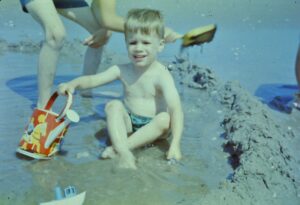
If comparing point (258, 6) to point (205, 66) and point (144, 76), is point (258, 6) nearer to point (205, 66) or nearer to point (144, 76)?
point (205, 66)

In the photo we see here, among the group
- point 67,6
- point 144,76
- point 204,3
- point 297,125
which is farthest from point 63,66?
point 204,3

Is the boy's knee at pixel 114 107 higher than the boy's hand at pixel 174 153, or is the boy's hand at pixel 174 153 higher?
the boy's knee at pixel 114 107

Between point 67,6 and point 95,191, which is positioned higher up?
point 67,6

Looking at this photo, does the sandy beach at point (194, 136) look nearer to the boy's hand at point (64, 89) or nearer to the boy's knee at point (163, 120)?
the boy's knee at point (163, 120)

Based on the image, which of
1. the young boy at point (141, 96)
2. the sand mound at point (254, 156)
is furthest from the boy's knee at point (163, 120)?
the sand mound at point (254, 156)

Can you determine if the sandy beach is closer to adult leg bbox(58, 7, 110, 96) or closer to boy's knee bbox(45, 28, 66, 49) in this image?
adult leg bbox(58, 7, 110, 96)

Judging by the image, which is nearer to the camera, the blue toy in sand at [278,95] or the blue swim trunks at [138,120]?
the blue swim trunks at [138,120]

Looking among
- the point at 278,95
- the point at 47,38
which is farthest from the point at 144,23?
the point at 278,95
